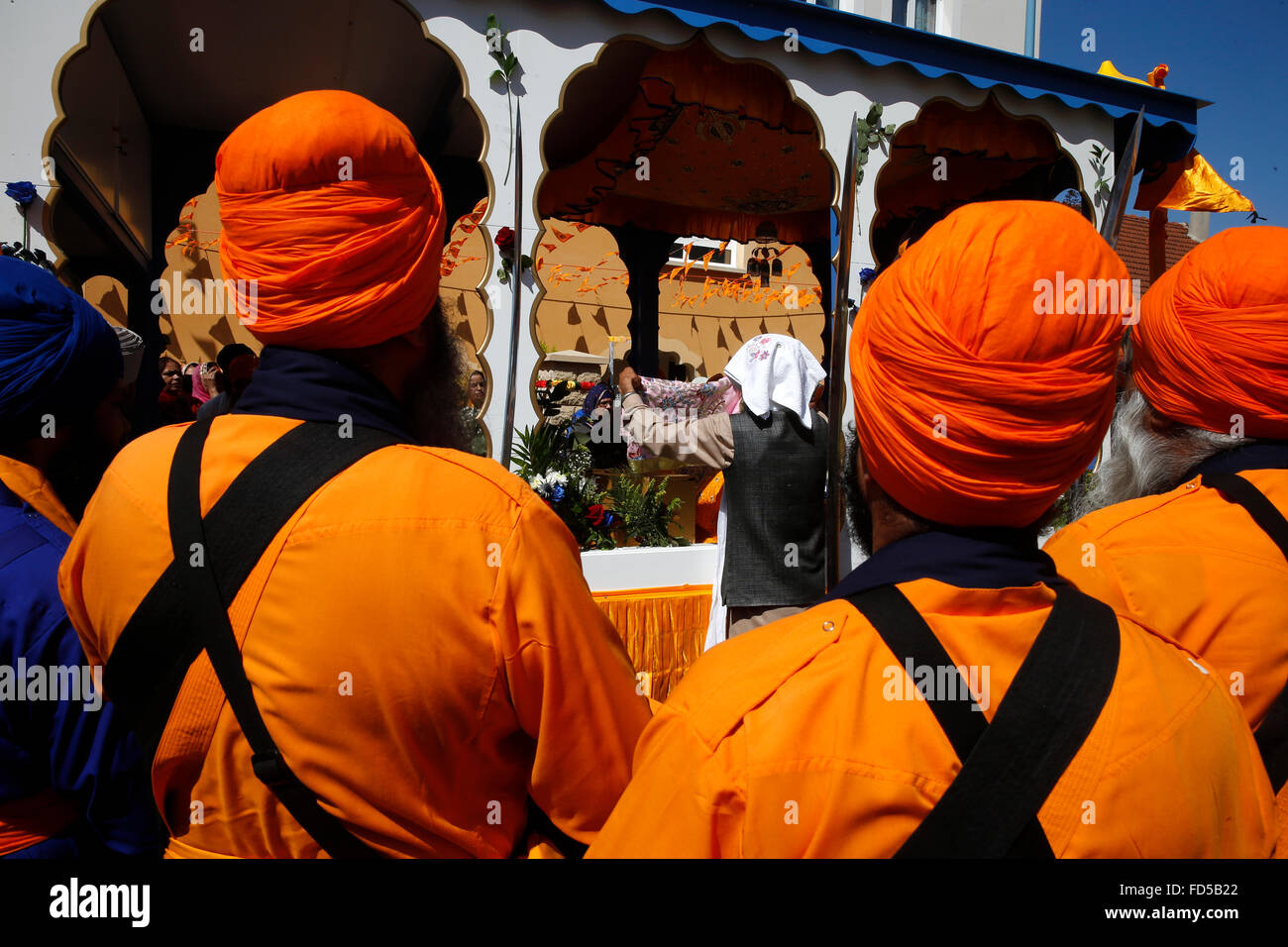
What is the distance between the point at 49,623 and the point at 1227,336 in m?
2.05

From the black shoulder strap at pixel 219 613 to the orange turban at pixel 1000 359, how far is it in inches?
27.9

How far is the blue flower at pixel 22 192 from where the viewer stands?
11.0 ft

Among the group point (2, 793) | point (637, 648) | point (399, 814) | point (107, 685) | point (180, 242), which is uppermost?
point (180, 242)

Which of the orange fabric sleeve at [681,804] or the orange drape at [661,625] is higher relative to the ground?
the orange fabric sleeve at [681,804]

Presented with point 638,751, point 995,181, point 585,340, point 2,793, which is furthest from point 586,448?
point 995,181

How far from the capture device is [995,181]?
792cm

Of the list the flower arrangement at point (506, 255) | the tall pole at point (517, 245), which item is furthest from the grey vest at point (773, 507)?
the flower arrangement at point (506, 255)

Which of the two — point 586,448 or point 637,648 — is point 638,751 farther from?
point 586,448

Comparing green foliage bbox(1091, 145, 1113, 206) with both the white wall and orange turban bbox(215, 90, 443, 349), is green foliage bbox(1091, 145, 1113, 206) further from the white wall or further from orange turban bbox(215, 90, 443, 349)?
the white wall

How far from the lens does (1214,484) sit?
138 cm

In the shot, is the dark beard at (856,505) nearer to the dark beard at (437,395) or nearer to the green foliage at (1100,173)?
the dark beard at (437,395)

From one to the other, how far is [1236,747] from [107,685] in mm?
1348

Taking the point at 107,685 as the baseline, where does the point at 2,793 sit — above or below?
below

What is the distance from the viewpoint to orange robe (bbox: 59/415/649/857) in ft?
3.09
